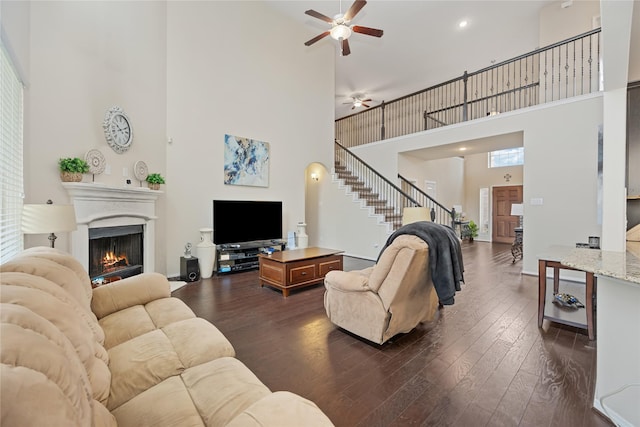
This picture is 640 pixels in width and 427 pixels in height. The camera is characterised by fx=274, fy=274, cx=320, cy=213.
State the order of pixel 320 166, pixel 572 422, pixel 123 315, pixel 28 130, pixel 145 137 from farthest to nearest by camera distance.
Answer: pixel 320 166 < pixel 145 137 < pixel 28 130 < pixel 123 315 < pixel 572 422

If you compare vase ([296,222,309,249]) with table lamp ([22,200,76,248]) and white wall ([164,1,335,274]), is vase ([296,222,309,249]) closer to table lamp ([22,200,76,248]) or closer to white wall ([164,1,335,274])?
white wall ([164,1,335,274])

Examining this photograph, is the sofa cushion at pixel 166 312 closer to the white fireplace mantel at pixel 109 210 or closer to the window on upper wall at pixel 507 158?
the white fireplace mantel at pixel 109 210

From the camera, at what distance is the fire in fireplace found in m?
3.67

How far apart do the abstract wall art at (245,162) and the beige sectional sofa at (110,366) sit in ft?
12.1

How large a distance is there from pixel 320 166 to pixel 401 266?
553cm

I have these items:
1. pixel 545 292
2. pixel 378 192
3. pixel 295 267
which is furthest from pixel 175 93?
pixel 545 292

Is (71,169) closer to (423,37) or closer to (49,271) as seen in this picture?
(49,271)

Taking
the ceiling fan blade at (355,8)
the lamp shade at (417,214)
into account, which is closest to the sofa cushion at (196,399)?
the lamp shade at (417,214)

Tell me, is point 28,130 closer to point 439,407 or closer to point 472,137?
point 439,407

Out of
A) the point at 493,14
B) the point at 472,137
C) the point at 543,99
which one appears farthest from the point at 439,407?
the point at 493,14

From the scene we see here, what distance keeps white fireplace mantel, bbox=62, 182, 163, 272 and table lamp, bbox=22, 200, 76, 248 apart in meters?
0.94

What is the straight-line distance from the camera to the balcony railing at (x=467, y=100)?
5773 mm

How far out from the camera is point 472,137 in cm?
586

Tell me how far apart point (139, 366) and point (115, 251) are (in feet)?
11.2
